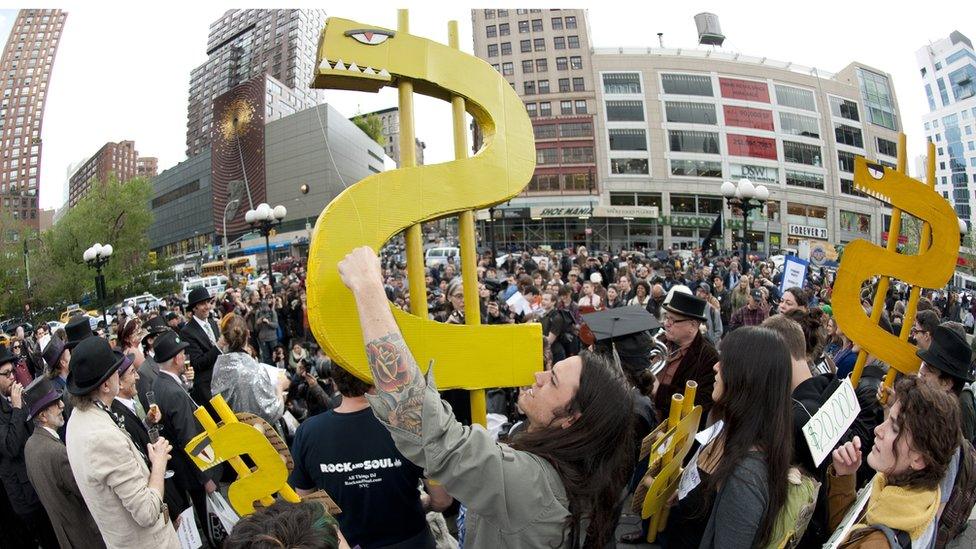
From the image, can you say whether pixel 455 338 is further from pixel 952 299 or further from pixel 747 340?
pixel 952 299

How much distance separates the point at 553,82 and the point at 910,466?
49451mm

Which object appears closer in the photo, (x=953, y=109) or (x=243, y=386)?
(x=243, y=386)

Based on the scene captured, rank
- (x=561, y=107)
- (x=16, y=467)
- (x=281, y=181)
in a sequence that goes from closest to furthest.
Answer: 1. (x=16, y=467)
2. (x=561, y=107)
3. (x=281, y=181)

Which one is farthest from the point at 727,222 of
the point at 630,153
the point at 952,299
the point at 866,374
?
the point at 866,374

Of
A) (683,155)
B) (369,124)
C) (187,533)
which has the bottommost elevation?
(187,533)

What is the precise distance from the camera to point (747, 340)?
2.03m

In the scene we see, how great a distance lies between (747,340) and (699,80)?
50291 millimetres

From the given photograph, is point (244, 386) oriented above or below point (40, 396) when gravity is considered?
below

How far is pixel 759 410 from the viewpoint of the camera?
192cm

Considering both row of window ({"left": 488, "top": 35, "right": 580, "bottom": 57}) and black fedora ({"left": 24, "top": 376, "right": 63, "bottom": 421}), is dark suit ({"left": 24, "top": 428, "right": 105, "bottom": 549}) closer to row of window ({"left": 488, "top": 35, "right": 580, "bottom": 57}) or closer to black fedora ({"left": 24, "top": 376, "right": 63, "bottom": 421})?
black fedora ({"left": 24, "top": 376, "right": 63, "bottom": 421})

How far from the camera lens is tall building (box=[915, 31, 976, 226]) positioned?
6925 centimetres

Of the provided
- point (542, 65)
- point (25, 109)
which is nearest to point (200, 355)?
point (542, 65)

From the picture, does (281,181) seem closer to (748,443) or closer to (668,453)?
(668,453)

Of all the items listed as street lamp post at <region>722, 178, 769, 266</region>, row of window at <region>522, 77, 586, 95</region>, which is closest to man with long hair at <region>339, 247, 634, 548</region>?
street lamp post at <region>722, 178, 769, 266</region>
